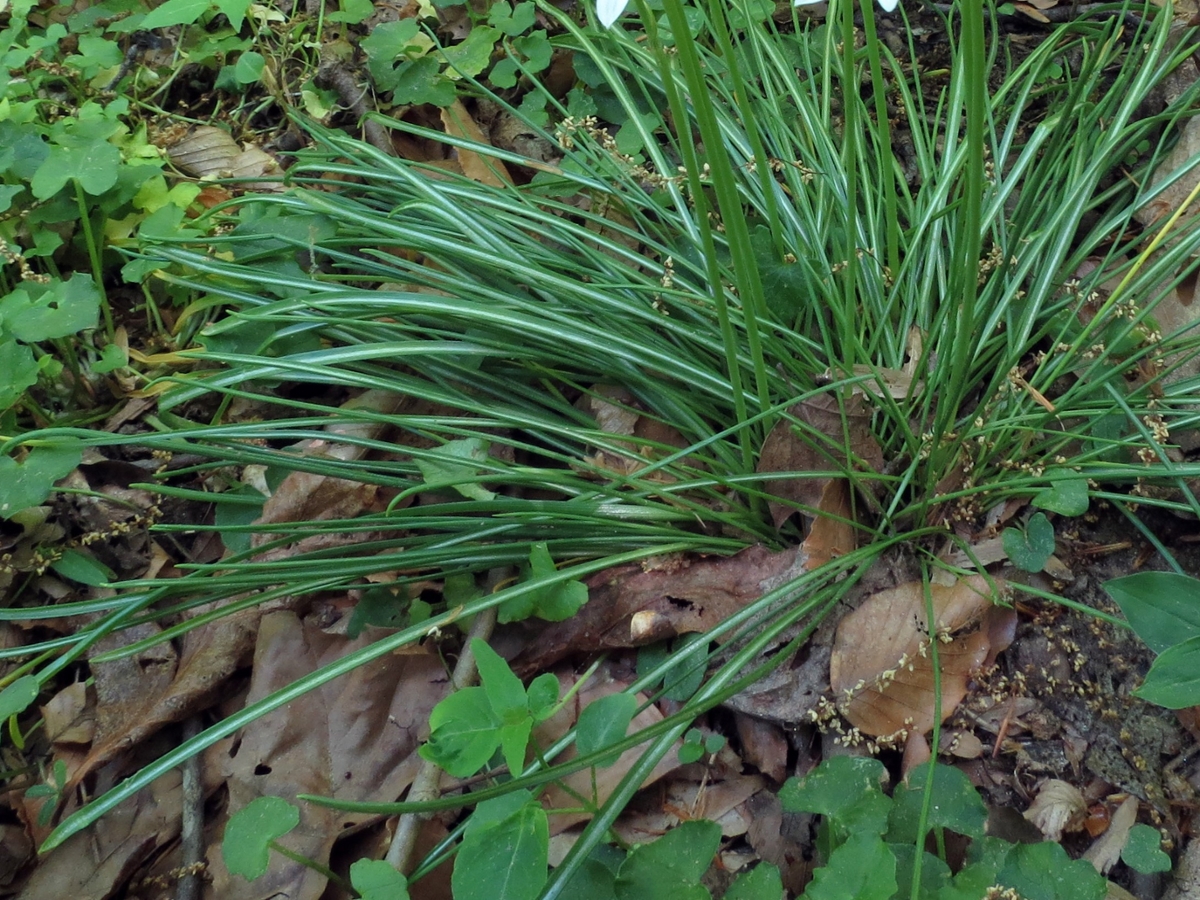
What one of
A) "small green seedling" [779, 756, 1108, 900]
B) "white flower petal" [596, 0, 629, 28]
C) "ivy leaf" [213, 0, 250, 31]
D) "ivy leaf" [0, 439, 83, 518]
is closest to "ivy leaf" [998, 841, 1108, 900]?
"small green seedling" [779, 756, 1108, 900]

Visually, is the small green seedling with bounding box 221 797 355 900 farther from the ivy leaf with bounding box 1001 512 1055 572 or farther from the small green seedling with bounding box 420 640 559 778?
the ivy leaf with bounding box 1001 512 1055 572

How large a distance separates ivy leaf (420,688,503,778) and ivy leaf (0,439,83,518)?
0.90 m

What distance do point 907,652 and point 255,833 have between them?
1022 mm

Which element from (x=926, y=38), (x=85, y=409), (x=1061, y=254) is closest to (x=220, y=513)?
(x=85, y=409)

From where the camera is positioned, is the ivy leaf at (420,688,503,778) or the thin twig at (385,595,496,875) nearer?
the ivy leaf at (420,688,503,778)

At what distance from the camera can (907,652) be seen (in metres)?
1.31

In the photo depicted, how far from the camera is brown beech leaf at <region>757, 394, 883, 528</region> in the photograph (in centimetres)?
137

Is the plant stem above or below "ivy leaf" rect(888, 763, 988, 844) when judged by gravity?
above

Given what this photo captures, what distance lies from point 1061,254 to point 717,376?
0.68 m

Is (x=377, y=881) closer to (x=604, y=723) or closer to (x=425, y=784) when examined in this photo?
(x=425, y=784)

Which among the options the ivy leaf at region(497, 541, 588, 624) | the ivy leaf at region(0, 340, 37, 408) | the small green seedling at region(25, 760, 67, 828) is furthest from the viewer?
the ivy leaf at region(0, 340, 37, 408)

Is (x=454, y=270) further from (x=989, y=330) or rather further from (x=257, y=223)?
(x=989, y=330)

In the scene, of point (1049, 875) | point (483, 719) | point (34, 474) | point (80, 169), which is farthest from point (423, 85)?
point (1049, 875)

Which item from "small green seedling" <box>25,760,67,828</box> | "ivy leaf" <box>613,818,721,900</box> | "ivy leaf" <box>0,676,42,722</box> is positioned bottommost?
"ivy leaf" <box>613,818,721,900</box>
